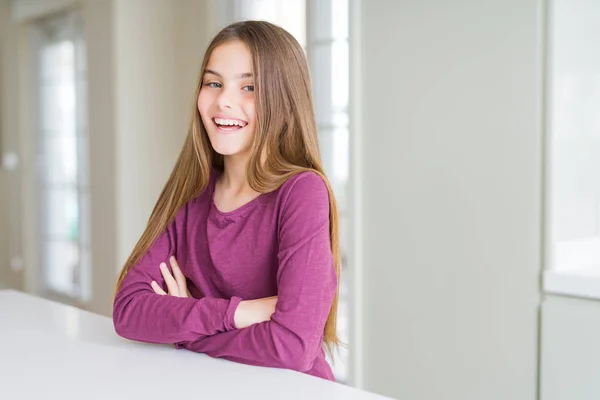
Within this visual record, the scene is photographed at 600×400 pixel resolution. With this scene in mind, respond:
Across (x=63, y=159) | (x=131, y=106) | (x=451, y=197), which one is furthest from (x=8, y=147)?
(x=451, y=197)

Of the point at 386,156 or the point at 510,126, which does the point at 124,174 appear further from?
the point at 510,126

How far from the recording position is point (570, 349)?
6.45 feet

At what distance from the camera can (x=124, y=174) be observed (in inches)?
146

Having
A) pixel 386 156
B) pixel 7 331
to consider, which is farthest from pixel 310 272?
pixel 386 156

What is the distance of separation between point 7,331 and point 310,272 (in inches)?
26.2

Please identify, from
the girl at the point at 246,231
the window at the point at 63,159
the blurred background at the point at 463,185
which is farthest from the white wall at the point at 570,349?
the window at the point at 63,159

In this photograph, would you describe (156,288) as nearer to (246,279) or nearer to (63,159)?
(246,279)

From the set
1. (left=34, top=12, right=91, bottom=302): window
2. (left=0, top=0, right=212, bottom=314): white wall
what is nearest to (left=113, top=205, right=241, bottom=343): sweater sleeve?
(left=0, top=0, right=212, bottom=314): white wall

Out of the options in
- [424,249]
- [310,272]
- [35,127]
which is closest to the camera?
[310,272]

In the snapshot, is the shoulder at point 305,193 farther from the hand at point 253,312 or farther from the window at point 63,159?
the window at point 63,159

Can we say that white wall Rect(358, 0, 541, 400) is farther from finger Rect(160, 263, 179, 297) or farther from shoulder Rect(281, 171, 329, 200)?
finger Rect(160, 263, 179, 297)

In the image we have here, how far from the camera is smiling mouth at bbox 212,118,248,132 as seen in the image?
1.31m

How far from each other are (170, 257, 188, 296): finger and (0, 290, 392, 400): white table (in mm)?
167

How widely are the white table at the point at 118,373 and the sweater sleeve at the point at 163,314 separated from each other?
0.11 ft
